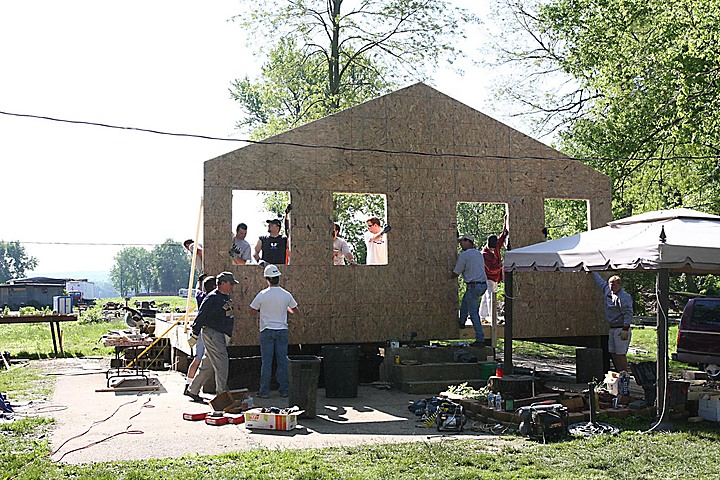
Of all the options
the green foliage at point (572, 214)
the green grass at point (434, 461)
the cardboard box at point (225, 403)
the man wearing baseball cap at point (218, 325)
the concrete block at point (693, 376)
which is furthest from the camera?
the green foliage at point (572, 214)

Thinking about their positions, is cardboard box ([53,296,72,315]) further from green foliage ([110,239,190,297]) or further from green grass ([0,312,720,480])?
green foliage ([110,239,190,297])

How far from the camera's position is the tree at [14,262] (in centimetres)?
12656

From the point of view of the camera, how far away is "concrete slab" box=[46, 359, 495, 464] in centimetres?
858

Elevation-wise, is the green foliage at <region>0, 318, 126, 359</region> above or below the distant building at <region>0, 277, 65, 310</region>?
below

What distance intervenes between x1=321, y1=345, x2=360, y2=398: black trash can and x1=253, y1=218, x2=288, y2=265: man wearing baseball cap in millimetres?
2093

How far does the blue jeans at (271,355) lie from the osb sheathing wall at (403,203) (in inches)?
53.3

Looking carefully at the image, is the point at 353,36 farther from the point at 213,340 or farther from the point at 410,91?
the point at 213,340

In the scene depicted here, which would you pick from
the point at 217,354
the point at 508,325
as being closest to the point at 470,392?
the point at 508,325

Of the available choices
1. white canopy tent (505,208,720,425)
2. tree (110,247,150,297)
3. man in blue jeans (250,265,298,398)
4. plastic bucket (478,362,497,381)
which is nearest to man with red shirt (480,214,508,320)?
plastic bucket (478,362,497,381)

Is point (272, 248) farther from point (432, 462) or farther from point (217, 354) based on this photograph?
point (432, 462)

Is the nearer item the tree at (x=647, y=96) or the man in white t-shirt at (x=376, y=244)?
the man in white t-shirt at (x=376, y=244)

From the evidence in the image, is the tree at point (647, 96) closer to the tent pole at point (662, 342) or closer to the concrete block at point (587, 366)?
the concrete block at point (587, 366)

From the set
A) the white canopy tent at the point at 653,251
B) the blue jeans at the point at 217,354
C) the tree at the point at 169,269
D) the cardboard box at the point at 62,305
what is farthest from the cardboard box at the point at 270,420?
the tree at the point at 169,269

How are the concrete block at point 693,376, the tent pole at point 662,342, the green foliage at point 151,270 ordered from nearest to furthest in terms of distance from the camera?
the tent pole at point 662,342 → the concrete block at point 693,376 → the green foliage at point 151,270
